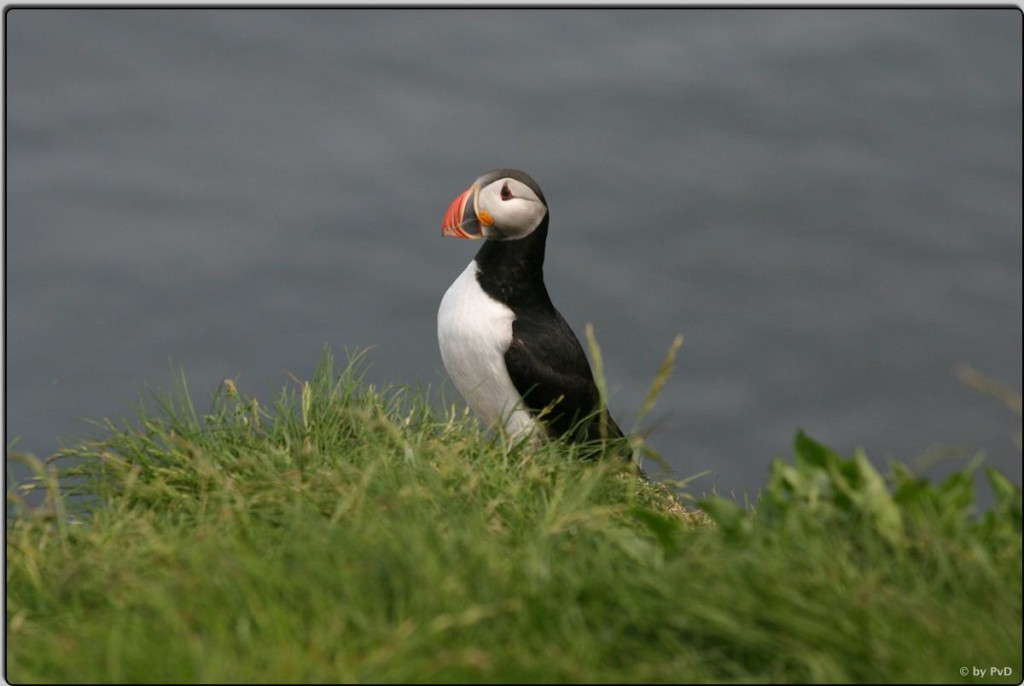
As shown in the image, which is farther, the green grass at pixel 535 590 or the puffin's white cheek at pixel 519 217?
the puffin's white cheek at pixel 519 217

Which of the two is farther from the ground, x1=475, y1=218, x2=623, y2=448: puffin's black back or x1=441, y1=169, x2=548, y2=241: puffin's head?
x1=441, y1=169, x2=548, y2=241: puffin's head

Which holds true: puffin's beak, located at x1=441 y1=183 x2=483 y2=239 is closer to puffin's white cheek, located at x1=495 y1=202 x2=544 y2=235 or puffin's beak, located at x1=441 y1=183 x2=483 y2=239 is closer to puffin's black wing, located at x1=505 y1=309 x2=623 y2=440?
puffin's white cheek, located at x1=495 y1=202 x2=544 y2=235

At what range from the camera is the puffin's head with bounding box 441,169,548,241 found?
6.89 meters

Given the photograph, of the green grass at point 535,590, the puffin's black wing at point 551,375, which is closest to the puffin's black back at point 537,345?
the puffin's black wing at point 551,375

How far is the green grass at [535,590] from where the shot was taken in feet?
12.8

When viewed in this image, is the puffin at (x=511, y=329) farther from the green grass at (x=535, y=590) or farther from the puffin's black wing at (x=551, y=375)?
the green grass at (x=535, y=590)

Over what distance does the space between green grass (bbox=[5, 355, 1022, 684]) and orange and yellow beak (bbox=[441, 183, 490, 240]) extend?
199cm

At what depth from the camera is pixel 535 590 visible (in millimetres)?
4098

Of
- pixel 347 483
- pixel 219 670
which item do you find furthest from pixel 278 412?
pixel 219 670

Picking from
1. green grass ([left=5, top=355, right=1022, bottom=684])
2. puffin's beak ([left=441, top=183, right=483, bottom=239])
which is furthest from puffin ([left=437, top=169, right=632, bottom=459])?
green grass ([left=5, top=355, right=1022, bottom=684])

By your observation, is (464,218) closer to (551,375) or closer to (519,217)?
(519,217)

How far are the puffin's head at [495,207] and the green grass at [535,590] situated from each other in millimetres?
2010

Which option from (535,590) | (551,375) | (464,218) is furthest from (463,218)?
(535,590)

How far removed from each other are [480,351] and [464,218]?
73cm
